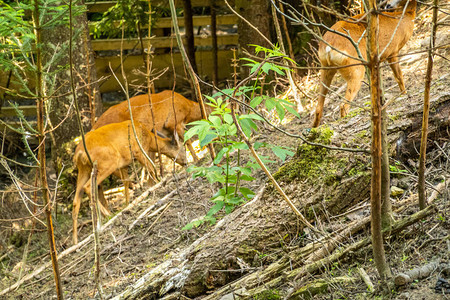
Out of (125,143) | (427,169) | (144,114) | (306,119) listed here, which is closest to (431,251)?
(427,169)

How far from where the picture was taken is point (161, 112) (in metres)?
10.9

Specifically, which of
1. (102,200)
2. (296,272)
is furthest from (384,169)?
(102,200)

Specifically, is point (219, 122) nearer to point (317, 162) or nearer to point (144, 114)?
point (317, 162)

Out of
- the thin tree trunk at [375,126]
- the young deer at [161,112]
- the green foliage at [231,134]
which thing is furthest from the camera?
the young deer at [161,112]

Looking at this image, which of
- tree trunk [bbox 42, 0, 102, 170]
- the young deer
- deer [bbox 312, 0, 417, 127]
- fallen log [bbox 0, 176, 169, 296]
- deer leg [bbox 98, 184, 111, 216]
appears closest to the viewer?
deer [bbox 312, 0, 417, 127]

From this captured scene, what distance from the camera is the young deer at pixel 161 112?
33.6 ft

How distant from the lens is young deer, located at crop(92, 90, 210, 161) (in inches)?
403

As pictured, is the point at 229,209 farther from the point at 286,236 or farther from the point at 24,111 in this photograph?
the point at 24,111

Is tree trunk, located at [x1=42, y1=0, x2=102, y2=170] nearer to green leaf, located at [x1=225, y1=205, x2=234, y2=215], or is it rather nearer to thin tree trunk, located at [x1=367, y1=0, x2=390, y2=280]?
green leaf, located at [x1=225, y1=205, x2=234, y2=215]

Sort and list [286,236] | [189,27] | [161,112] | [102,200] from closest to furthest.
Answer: [286,236] < [102,200] < [161,112] < [189,27]

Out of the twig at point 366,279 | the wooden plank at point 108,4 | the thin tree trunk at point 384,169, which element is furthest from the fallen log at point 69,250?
the wooden plank at point 108,4

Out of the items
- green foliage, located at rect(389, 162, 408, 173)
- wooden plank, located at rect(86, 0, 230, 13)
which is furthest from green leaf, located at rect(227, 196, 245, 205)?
wooden plank, located at rect(86, 0, 230, 13)

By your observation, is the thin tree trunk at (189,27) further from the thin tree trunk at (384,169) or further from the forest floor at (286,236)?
the thin tree trunk at (384,169)

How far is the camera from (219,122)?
453 centimetres
